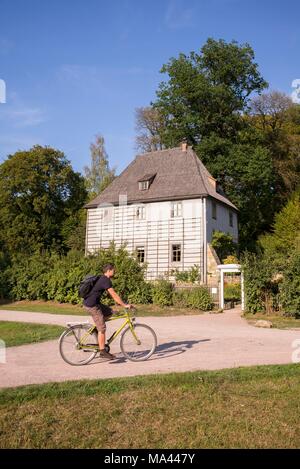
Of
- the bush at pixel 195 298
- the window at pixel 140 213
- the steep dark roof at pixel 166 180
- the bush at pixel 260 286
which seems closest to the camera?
the bush at pixel 260 286

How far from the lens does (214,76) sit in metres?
41.4

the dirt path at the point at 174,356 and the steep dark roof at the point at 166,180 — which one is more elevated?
the steep dark roof at the point at 166,180

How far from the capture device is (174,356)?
903cm

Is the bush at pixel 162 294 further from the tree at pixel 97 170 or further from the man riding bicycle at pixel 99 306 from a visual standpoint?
the tree at pixel 97 170

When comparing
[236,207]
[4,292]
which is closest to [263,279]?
[4,292]

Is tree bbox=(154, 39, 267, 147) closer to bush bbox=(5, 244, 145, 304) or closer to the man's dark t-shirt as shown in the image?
bush bbox=(5, 244, 145, 304)

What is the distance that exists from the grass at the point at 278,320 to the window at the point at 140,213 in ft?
53.1

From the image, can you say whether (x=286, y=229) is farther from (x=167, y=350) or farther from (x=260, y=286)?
(x=167, y=350)

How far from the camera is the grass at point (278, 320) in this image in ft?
48.7

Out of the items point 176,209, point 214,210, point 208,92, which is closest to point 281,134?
point 208,92

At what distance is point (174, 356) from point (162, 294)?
1309cm

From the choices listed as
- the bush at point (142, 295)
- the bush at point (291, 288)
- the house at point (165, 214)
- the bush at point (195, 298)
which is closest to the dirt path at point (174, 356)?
the bush at point (291, 288)

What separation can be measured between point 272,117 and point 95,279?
4365 cm
